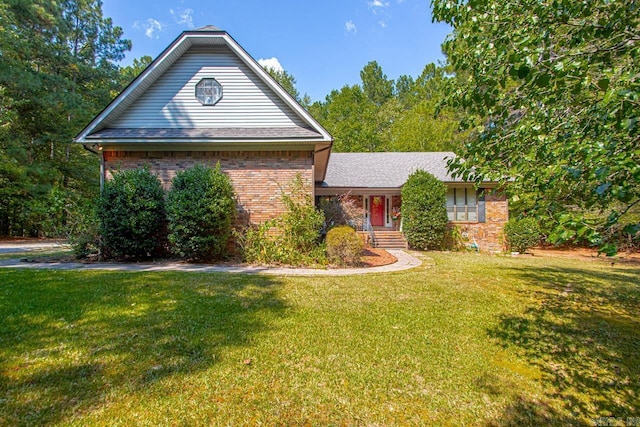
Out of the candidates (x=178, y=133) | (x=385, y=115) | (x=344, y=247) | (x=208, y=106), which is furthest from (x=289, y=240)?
(x=385, y=115)

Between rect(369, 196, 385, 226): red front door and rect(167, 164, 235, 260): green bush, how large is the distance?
11108mm

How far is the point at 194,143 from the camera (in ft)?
31.5

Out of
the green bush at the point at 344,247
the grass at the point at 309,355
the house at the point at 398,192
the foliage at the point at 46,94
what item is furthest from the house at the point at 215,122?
the foliage at the point at 46,94

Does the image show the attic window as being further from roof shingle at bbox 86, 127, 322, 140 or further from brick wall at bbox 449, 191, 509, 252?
brick wall at bbox 449, 191, 509, 252

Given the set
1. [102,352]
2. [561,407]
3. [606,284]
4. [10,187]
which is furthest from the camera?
[10,187]

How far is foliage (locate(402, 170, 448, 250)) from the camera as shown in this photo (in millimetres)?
13641

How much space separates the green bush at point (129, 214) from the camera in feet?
28.1

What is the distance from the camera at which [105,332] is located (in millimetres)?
3828

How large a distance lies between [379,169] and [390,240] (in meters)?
5.47

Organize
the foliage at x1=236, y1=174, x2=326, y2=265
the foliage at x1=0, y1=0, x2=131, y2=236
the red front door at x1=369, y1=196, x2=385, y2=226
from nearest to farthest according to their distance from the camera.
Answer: the foliage at x1=236, y1=174, x2=326, y2=265, the foliage at x1=0, y1=0, x2=131, y2=236, the red front door at x1=369, y1=196, x2=385, y2=226

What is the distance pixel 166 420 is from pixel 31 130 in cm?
2522

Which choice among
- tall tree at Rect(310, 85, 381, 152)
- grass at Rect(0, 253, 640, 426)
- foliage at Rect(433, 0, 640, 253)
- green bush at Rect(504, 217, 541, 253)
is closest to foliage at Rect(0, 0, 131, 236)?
grass at Rect(0, 253, 640, 426)

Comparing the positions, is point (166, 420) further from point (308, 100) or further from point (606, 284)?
point (308, 100)

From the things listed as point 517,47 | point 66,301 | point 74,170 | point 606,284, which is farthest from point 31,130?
point 606,284
